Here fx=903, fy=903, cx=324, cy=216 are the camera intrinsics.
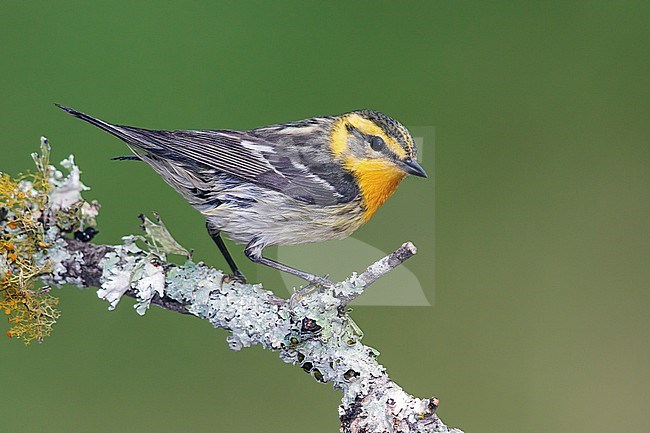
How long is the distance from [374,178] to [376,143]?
0.06m

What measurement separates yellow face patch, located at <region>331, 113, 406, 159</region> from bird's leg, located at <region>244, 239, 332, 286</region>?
20 cm

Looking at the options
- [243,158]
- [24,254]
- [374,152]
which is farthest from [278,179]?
[24,254]

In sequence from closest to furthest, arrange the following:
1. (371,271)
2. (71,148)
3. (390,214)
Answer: (371,271) < (390,214) < (71,148)

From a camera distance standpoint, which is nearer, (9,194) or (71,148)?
(9,194)

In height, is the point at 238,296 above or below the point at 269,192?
below

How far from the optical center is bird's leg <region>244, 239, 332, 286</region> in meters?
1.41

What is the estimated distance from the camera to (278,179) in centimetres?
148

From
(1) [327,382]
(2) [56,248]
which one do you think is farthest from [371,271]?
(2) [56,248]

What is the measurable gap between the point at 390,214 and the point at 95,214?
1.86 ft

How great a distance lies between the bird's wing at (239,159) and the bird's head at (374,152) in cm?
4

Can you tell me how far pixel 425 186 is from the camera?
5.80 ft

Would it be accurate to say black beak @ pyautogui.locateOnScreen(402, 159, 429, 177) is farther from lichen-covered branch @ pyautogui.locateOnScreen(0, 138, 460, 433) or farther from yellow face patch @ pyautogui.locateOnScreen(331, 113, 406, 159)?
lichen-covered branch @ pyautogui.locateOnScreen(0, 138, 460, 433)

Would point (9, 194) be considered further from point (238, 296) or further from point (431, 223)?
point (431, 223)

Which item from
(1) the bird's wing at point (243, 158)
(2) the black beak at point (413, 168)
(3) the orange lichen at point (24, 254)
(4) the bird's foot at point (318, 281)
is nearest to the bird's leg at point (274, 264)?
(4) the bird's foot at point (318, 281)
